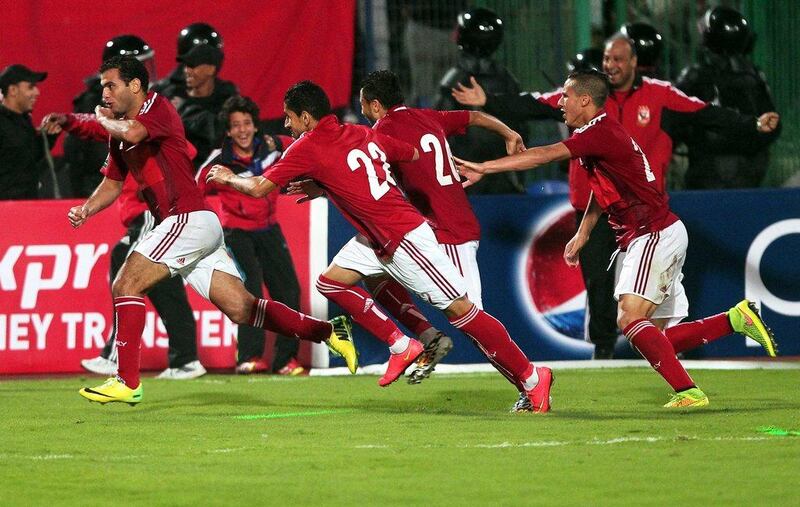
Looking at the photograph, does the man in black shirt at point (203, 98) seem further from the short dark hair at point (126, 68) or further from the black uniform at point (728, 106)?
the black uniform at point (728, 106)

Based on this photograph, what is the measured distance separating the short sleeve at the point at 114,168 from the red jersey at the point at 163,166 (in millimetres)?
29

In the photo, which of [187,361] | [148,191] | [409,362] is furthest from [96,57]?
[409,362]

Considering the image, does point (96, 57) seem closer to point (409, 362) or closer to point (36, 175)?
point (36, 175)

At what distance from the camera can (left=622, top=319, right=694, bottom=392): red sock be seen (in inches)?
344

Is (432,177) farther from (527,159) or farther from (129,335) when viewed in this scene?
(129,335)

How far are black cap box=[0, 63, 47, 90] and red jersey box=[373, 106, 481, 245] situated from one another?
4657 mm

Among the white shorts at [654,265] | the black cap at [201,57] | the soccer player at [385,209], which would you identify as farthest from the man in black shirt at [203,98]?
the white shorts at [654,265]

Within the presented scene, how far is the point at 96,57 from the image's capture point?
46.7ft

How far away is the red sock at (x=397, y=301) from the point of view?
9.56 metres

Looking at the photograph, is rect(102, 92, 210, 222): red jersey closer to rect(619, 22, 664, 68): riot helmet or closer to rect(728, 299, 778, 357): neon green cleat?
rect(728, 299, 778, 357): neon green cleat

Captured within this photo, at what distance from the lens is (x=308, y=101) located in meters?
8.80

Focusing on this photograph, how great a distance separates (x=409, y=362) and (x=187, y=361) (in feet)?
11.5

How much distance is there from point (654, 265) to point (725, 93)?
4923 mm

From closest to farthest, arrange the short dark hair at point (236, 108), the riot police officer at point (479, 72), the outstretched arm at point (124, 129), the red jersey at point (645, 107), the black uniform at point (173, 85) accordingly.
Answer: the outstretched arm at point (124, 129) → the red jersey at point (645, 107) → the short dark hair at point (236, 108) → the riot police officer at point (479, 72) → the black uniform at point (173, 85)
